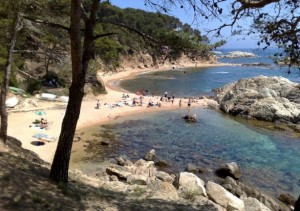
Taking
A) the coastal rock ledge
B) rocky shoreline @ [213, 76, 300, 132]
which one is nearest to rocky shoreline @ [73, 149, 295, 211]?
rocky shoreline @ [213, 76, 300, 132]

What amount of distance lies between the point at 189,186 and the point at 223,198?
66.3 inches

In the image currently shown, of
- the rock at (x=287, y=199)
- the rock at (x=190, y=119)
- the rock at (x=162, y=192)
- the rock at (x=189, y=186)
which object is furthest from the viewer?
the rock at (x=190, y=119)

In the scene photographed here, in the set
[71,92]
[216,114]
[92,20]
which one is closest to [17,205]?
[71,92]

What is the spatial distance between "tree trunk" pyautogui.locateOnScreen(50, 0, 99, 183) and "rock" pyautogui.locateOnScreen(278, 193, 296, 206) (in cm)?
1449

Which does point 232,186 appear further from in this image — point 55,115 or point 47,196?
point 55,115

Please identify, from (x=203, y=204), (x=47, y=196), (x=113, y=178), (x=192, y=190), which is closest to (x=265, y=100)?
(x=113, y=178)

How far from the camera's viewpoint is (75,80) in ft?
30.2

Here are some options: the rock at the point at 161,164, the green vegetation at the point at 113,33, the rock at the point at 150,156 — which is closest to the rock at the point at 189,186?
the green vegetation at the point at 113,33

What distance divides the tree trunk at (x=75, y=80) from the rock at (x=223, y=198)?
21.9 ft

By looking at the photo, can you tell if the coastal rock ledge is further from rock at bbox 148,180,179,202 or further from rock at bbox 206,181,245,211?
rock at bbox 148,180,179,202

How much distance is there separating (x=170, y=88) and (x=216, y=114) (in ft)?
75.2

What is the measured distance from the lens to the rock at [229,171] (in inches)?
919

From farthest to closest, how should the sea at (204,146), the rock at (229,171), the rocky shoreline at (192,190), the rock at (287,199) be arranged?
1. the sea at (204,146)
2. the rock at (229,171)
3. the rock at (287,199)
4. the rocky shoreline at (192,190)

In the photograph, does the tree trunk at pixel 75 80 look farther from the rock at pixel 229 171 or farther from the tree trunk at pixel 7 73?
the rock at pixel 229 171
